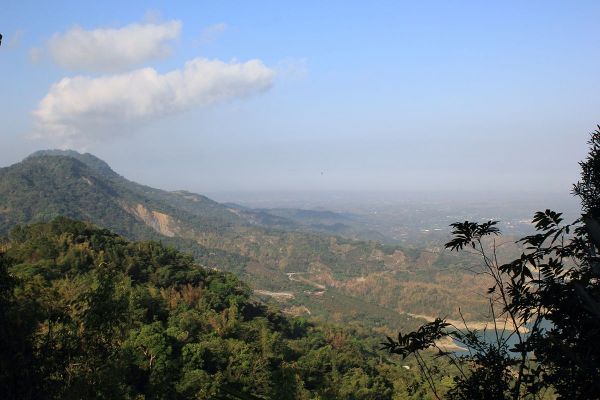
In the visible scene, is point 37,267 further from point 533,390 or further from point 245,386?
point 533,390

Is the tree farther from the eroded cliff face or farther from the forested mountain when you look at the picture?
the eroded cliff face

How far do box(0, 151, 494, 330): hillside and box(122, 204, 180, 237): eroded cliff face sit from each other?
1.39ft

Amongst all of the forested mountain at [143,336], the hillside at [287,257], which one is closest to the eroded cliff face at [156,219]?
the hillside at [287,257]

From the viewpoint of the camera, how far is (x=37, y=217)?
12394 centimetres

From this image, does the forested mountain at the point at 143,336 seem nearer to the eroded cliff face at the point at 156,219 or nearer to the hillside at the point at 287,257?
the hillside at the point at 287,257

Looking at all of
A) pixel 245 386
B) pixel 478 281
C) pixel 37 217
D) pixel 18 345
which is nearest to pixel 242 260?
pixel 37 217

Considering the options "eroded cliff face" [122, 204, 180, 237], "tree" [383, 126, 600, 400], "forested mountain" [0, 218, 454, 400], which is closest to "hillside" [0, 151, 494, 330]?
"eroded cliff face" [122, 204, 180, 237]

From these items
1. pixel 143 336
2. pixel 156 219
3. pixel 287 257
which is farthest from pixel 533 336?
pixel 156 219

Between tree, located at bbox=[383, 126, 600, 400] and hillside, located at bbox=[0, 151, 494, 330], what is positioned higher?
tree, located at bbox=[383, 126, 600, 400]

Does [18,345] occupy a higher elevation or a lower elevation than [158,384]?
higher

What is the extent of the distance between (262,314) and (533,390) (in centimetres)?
5161

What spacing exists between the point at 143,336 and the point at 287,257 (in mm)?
158542

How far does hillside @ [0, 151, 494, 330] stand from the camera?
123 m

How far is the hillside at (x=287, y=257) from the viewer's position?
12338 centimetres
